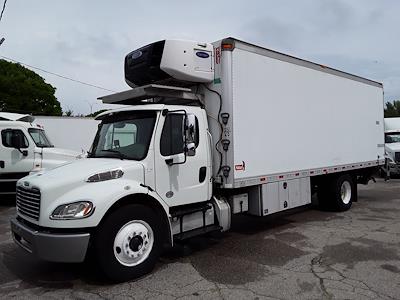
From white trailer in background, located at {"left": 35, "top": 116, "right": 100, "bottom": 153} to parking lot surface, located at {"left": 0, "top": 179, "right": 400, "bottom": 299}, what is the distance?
31.5ft

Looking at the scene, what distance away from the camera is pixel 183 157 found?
601 cm

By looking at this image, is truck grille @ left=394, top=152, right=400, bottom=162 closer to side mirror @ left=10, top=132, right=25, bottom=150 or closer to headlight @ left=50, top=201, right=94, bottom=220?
side mirror @ left=10, top=132, right=25, bottom=150

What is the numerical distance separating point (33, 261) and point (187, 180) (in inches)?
107

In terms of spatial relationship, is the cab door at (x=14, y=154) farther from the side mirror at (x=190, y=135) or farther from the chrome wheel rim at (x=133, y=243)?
the chrome wheel rim at (x=133, y=243)

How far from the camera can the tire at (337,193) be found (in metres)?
9.90

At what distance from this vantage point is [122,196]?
5156 millimetres

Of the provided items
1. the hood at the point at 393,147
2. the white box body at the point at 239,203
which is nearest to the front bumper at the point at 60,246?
the white box body at the point at 239,203

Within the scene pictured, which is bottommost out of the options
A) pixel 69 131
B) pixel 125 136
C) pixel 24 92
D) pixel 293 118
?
pixel 125 136

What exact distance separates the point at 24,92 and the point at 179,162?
3852cm

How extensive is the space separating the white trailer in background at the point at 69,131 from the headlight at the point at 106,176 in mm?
12233

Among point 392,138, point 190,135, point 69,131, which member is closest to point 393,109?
point 392,138

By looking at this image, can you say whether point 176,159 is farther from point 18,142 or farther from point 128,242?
point 18,142

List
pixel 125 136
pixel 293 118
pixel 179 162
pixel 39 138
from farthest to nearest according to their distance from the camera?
pixel 39 138 < pixel 293 118 < pixel 125 136 < pixel 179 162

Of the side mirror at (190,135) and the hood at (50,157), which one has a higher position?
the side mirror at (190,135)
